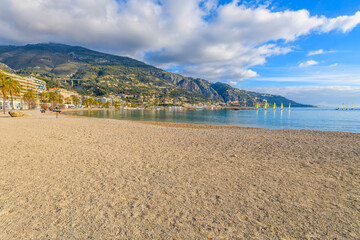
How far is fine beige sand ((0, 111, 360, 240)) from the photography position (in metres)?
3.39

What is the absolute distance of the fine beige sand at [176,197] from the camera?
339cm

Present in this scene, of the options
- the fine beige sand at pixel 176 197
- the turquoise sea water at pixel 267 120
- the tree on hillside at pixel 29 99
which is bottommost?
the turquoise sea water at pixel 267 120

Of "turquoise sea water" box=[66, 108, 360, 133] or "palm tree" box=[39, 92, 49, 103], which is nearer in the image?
"turquoise sea water" box=[66, 108, 360, 133]

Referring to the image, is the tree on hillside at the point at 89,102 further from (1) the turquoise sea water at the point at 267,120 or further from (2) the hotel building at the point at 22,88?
(1) the turquoise sea water at the point at 267,120

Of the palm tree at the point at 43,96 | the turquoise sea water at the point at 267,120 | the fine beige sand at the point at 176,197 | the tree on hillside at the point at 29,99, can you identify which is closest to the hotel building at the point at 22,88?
the tree on hillside at the point at 29,99

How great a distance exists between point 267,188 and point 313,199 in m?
1.06

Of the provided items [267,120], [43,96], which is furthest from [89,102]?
[267,120]

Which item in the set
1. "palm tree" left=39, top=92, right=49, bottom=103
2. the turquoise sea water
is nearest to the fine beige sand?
the turquoise sea water

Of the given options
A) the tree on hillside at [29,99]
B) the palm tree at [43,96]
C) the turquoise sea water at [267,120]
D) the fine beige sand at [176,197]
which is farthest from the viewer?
the palm tree at [43,96]

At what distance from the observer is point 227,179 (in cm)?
582

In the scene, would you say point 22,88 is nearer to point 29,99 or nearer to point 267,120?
point 29,99

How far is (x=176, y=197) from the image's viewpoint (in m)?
4.59

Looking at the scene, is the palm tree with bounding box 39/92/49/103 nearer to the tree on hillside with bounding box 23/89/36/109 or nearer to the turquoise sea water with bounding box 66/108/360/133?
the tree on hillside with bounding box 23/89/36/109

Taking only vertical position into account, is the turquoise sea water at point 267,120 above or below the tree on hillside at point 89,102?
below
